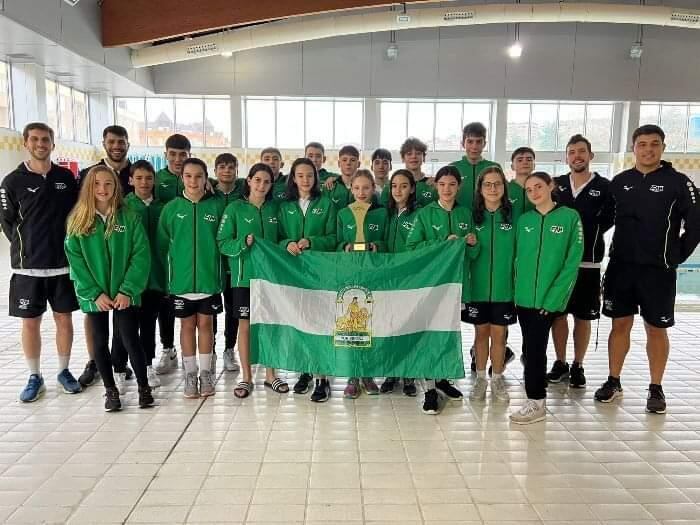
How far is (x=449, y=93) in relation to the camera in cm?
1237

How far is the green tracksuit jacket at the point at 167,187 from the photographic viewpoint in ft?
13.1

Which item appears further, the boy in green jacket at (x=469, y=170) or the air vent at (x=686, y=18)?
the air vent at (x=686, y=18)

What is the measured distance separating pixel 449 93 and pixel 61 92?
835cm

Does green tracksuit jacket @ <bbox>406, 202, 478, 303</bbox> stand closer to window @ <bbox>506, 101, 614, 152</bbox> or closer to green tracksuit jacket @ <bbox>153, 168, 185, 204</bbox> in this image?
green tracksuit jacket @ <bbox>153, 168, 185, 204</bbox>

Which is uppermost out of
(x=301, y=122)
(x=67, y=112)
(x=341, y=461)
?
(x=301, y=122)

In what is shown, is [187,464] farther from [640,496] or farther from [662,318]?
[662,318]

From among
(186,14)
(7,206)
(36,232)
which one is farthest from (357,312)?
(186,14)

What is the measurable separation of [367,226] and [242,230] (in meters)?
0.85

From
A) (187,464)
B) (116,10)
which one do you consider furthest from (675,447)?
(116,10)

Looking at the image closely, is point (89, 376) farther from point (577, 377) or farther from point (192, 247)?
point (577, 377)

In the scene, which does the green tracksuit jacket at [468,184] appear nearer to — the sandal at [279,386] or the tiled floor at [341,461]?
the tiled floor at [341,461]

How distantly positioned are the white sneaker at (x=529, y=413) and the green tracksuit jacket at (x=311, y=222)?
1.62 meters

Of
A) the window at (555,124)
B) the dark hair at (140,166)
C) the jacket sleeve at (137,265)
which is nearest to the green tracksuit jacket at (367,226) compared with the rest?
the jacket sleeve at (137,265)

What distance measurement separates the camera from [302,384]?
152 inches
